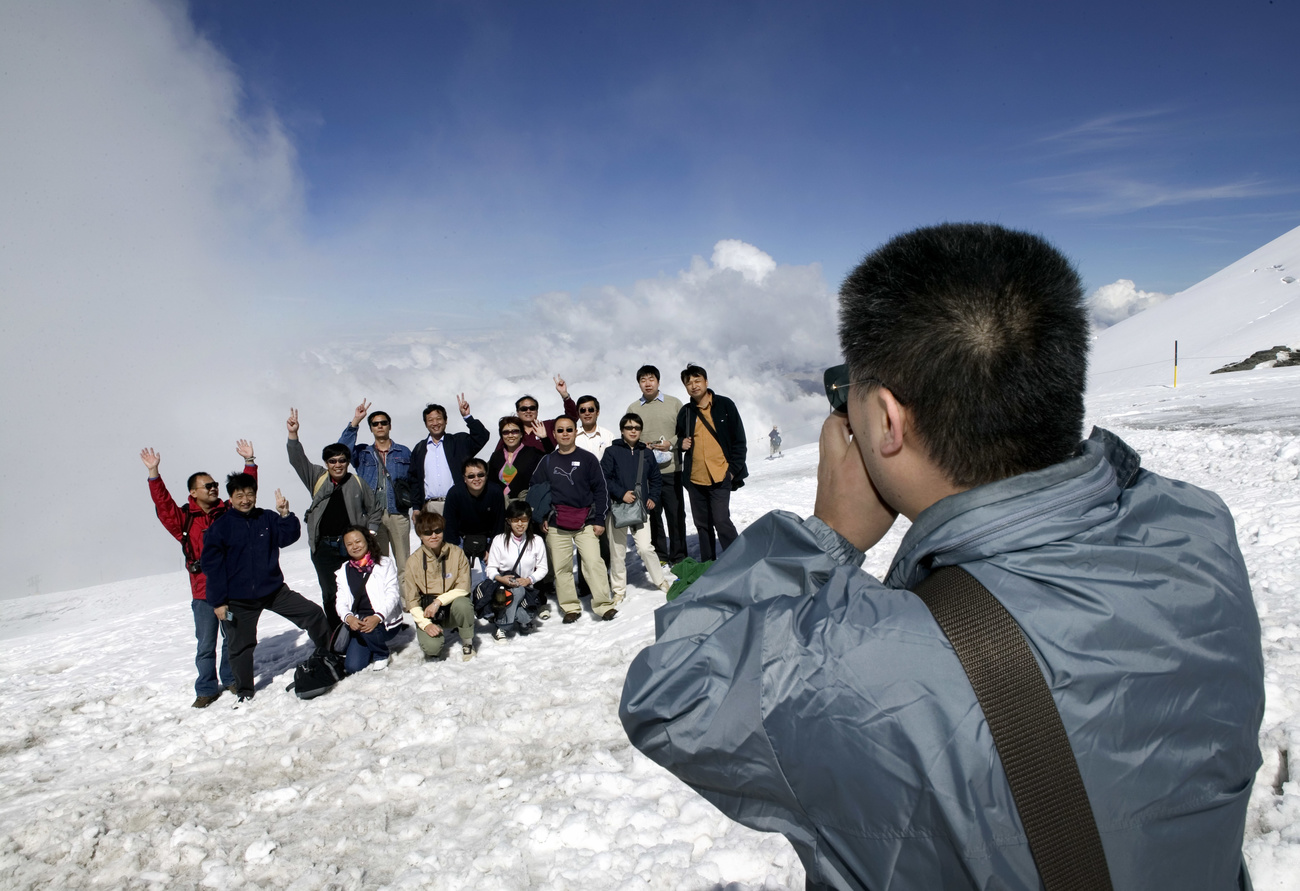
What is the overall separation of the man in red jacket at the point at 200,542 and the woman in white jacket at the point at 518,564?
274cm

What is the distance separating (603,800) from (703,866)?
89 cm

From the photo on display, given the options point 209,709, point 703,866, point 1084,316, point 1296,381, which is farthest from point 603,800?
point 1296,381

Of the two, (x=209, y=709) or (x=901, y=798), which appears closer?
(x=901, y=798)

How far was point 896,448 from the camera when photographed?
1.21 m

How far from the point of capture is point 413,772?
5.09 m

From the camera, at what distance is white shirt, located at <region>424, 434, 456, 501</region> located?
8.64 m

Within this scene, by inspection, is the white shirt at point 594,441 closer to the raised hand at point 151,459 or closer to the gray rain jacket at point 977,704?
the raised hand at point 151,459

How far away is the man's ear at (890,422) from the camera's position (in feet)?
3.92

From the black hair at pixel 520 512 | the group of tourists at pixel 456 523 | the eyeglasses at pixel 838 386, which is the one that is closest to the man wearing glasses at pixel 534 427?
the group of tourists at pixel 456 523

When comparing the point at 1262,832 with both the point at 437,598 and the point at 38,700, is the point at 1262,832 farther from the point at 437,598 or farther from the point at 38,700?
the point at 38,700

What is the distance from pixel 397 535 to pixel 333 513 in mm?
974

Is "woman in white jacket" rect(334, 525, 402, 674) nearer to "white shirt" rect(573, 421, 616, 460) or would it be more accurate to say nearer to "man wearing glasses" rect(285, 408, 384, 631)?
"man wearing glasses" rect(285, 408, 384, 631)

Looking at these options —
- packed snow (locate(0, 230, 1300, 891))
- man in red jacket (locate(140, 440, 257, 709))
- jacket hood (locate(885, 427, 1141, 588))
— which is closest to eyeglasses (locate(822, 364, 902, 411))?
jacket hood (locate(885, 427, 1141, 588))

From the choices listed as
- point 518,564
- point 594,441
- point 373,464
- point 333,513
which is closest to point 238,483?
point 333,513
